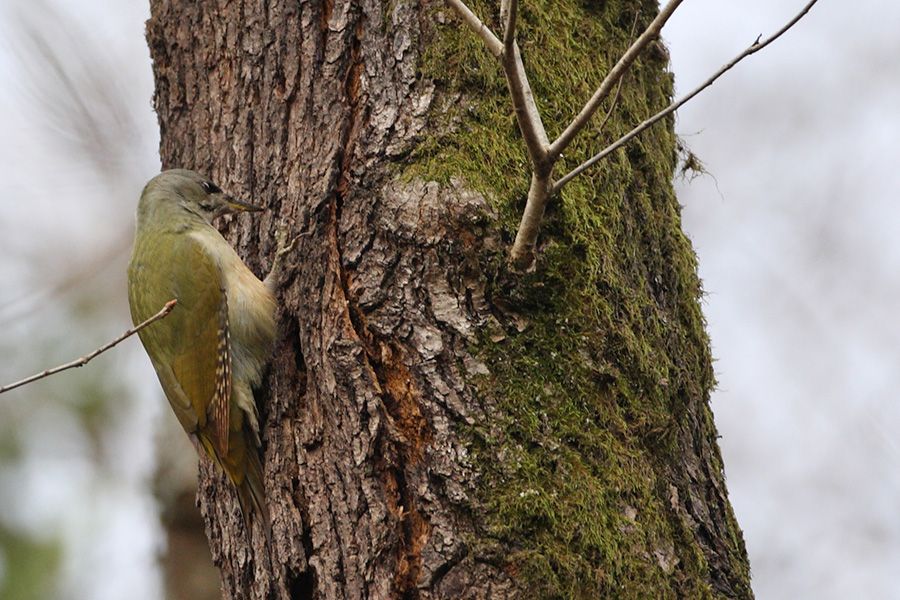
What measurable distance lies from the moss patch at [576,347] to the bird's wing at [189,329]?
1.39 metres

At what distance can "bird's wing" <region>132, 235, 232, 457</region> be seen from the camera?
366cm

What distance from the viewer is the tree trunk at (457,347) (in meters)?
2.46

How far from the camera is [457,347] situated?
2.55m

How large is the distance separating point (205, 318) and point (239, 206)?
0.86m

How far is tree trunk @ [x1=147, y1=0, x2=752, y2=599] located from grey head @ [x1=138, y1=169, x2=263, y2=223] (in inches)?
8.2

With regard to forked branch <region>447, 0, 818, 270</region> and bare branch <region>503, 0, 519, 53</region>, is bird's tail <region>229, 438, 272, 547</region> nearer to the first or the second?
forked branch <region>447, 0, 818, 270</region>

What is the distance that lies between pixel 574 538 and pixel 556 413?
34 cm

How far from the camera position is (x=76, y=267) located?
239 inches

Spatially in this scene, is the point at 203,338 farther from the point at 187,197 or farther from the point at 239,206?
the point at 239,206

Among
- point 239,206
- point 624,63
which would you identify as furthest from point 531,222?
point 239,206

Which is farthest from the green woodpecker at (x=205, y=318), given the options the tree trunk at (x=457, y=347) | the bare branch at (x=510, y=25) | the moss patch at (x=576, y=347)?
the bare branch at (x=510, y=25)

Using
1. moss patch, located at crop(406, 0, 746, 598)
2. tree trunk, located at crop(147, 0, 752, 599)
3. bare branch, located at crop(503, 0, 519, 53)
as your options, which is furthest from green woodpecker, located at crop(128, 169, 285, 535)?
bare branch, located at crop(503, 0, 519, 53)

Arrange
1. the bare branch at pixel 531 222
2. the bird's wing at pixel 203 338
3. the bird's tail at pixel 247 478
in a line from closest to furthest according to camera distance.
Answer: the bare branch at pixel 531 222 < the bird's tail at pixel 247 478 < the bird's wing at pixel 203 338

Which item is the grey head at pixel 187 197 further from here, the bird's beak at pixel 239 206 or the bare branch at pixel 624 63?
the bare branch at pixel 624 63
